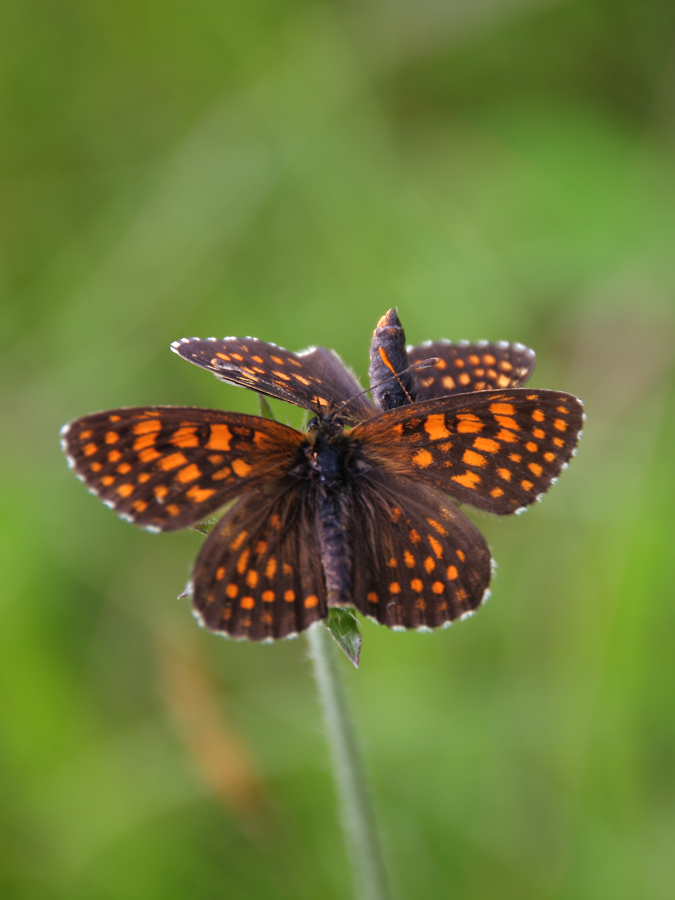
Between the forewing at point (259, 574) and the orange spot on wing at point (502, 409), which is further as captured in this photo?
the orange spot on wing at point (502, 409)

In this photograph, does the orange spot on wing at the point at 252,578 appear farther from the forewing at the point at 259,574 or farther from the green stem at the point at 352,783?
the green stem at the point at 352,783

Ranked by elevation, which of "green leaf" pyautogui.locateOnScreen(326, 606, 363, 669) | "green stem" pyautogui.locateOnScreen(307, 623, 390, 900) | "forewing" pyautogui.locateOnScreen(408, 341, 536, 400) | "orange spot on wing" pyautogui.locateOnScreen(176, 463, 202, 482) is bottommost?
"green stem" pyautogui.locateOnScreen(307, 623, 390, 900)

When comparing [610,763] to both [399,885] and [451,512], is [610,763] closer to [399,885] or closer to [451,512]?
[399,885]

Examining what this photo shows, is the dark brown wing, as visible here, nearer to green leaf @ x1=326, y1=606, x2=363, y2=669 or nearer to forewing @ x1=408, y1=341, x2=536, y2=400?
forewing @ x1=408, y1=341, x2=536, y2=400

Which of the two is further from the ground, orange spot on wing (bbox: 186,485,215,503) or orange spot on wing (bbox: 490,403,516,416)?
orange spot on wing (bbox: 186,485,215,503)

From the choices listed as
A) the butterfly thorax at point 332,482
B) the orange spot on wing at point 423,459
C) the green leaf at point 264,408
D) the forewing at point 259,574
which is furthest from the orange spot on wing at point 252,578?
the orange spot on wing at point 423,459

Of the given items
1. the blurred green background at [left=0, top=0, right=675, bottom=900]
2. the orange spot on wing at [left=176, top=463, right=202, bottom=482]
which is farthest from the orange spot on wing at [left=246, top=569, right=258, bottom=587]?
the blurred green background at [left=0, top=0, right=675, bottom=900]

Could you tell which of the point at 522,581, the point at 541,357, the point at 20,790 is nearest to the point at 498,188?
the point at 541,357
